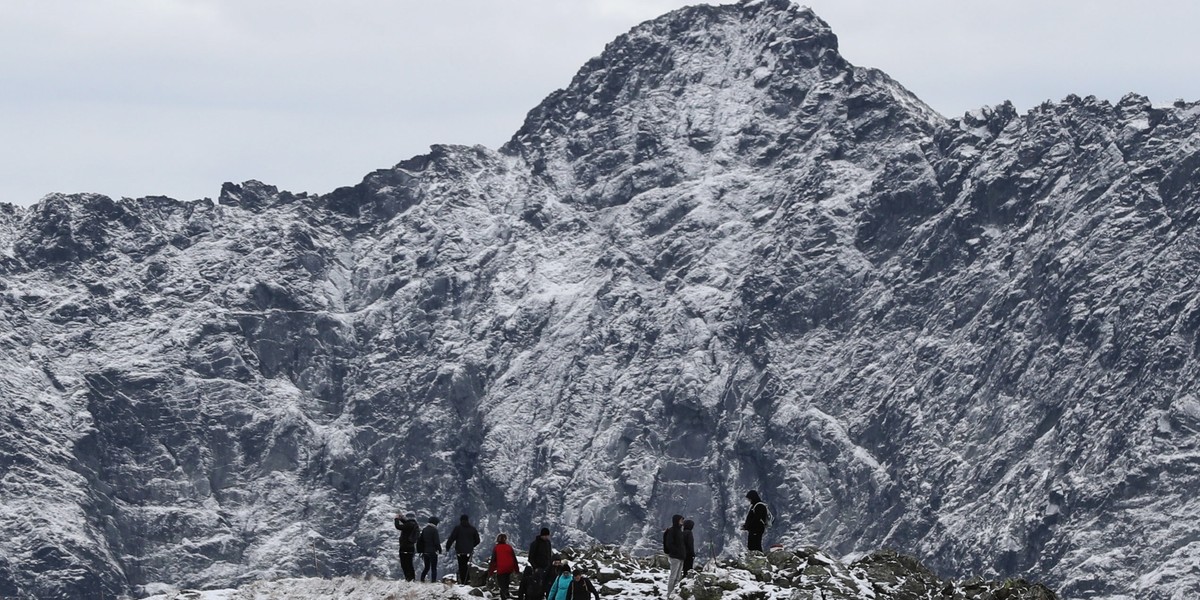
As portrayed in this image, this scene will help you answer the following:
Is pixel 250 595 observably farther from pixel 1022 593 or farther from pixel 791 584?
pixel 1022 593

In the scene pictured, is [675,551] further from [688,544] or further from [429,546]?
[429,546]

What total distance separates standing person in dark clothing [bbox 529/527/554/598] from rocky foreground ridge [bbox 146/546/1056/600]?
14.4 feet

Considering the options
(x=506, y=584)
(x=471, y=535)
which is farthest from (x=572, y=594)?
(x=471, y=535)

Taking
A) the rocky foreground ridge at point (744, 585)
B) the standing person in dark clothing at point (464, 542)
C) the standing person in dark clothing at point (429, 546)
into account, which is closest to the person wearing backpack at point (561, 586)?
the rocky foreground ridge at point (744, 585)

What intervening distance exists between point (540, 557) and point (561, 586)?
3474 millimetres

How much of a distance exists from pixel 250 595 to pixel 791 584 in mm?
17658

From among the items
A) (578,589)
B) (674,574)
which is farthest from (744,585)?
(578,589)

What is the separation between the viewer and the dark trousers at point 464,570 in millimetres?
78125

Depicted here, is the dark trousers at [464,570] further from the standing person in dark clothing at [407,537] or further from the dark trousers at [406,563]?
the dark trousers at [406,563]

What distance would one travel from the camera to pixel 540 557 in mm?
70438

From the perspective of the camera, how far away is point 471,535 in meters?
78.2

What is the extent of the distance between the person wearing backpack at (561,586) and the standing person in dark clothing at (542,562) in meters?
1.48

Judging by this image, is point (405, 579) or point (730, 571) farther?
point (405, 579)

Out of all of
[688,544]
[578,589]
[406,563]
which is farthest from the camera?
[406,563]
